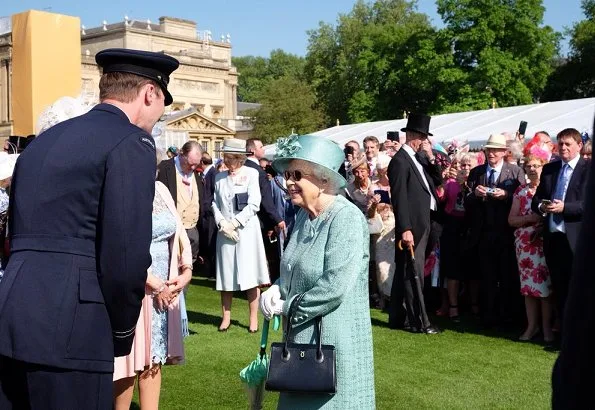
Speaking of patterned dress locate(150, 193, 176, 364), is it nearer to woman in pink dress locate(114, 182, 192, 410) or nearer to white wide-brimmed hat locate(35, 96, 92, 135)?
woman in pink dress locate(114, 182, 192, 410)

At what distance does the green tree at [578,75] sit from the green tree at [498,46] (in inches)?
242

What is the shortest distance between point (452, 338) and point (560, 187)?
2.08m

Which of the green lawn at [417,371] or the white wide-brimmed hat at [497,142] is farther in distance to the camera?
the white wide-brimmed hat at [497,142]

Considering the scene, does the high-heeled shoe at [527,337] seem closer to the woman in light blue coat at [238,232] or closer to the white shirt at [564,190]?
the white shirt at [564,190]

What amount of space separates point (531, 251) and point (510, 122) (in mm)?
10229

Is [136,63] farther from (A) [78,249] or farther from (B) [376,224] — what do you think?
(B) [376,224]

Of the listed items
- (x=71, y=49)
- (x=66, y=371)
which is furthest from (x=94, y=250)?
(x=71, y=49)

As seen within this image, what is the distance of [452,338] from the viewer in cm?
923

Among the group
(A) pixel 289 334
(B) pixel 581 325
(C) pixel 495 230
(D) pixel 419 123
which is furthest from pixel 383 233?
(B) pixel 581 325

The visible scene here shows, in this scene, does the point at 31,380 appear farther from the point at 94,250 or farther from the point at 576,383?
the point at 576,383

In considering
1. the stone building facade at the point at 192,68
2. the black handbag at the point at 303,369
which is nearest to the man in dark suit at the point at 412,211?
the black handbag at the point at 303,369

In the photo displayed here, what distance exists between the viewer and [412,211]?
9.48 metres

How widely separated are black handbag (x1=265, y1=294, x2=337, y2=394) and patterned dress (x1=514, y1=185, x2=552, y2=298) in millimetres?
5361

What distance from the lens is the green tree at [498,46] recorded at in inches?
1954
